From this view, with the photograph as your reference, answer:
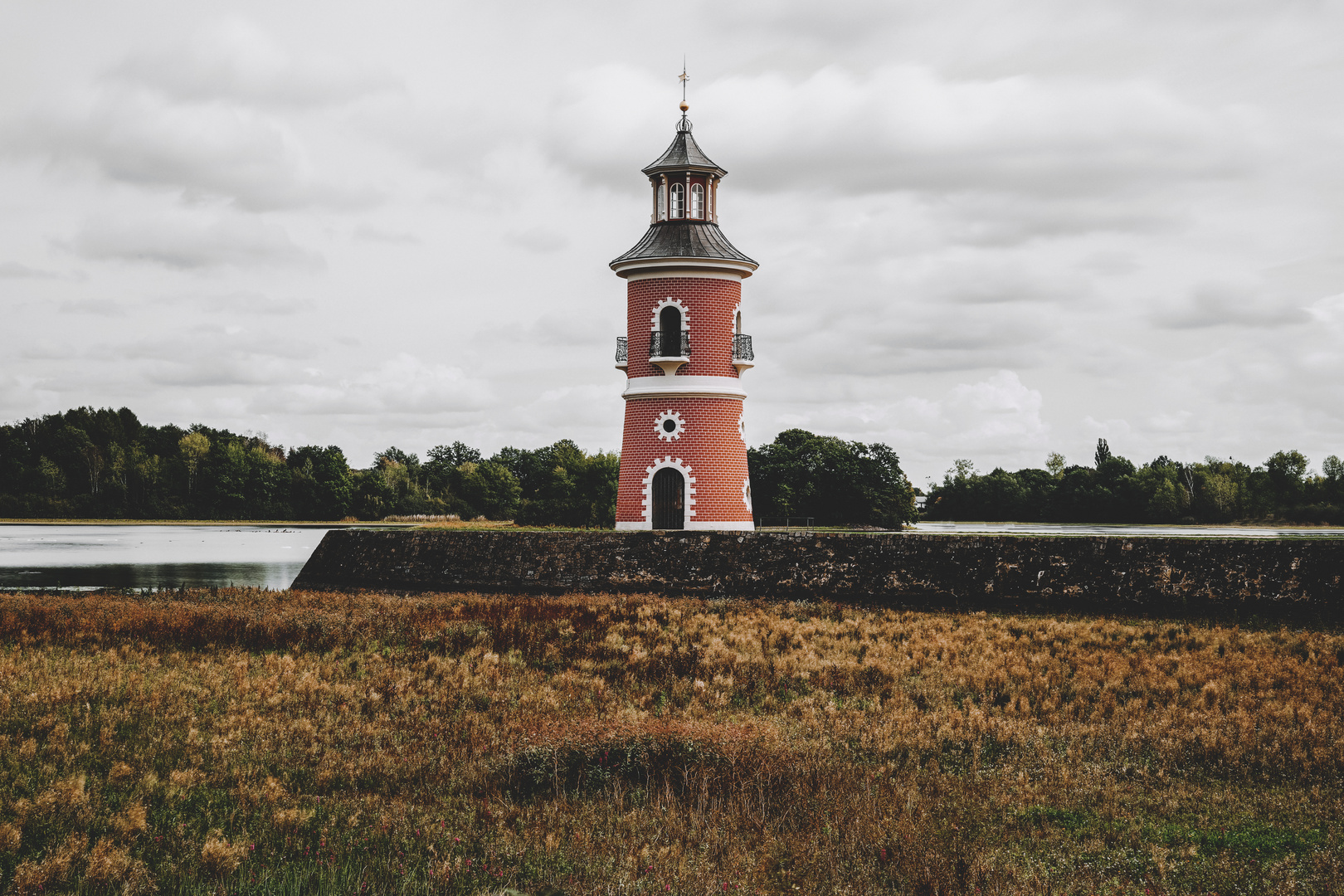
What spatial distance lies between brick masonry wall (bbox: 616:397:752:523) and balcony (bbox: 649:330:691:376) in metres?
0.91

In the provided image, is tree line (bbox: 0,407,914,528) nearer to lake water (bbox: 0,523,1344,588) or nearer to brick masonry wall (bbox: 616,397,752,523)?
lake water (bbox: 0,523,1344,588)

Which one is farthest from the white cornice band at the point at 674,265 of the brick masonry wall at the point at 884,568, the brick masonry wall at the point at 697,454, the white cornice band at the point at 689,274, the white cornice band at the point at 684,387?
the brick masonry wall at the point at 884,568

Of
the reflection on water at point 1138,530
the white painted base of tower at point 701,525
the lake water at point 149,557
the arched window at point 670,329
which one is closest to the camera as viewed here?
the white painted base of tower at point 701,525

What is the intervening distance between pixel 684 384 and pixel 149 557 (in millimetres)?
31520

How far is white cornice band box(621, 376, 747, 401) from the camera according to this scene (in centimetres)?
2752

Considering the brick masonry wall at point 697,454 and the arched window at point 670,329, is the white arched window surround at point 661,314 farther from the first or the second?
the brick masonry wall at point 697,454

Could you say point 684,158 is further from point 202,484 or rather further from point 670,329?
point 202,484

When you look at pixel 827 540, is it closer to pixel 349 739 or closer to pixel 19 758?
pixel 349 739

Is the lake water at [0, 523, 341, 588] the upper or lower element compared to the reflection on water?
lower

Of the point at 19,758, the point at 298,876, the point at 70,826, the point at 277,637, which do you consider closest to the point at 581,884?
the point at 298,876

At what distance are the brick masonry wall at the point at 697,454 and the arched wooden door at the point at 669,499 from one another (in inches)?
11.9

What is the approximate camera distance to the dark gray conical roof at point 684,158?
28913 mm

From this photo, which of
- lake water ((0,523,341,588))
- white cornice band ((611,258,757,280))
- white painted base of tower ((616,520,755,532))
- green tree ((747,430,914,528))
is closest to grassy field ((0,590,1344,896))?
white painted base of tower ((616,520,755,532))

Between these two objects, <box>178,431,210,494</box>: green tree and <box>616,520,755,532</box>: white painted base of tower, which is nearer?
<box>616,520,755,532</box>: white painted base of tower
